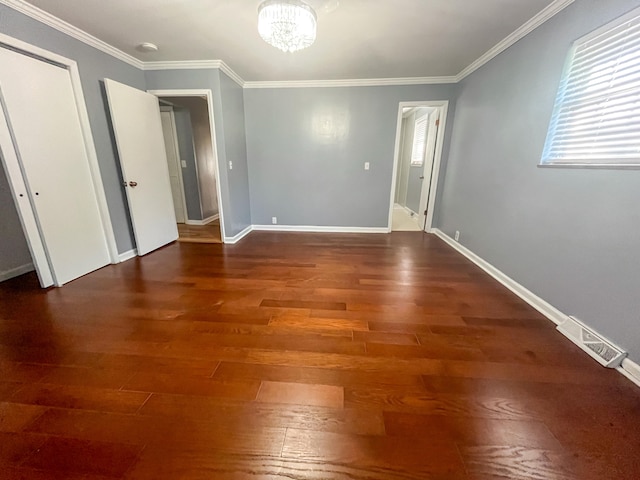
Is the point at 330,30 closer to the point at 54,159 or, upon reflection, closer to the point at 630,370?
the point at 54,159

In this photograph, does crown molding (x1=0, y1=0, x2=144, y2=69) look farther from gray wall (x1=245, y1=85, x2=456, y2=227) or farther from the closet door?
gray wall (x1=245, y1=85, x2=456, y2=227)

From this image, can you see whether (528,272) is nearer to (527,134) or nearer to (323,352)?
(527,134)

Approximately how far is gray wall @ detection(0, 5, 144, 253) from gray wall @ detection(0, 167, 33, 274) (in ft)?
2.58

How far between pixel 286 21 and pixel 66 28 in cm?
221

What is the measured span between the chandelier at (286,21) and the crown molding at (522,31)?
191cm

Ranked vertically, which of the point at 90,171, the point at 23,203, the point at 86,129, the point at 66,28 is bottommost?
the point at 23,203

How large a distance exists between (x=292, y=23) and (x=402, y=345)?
2467 millimetres

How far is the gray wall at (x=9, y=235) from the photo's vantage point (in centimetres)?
249

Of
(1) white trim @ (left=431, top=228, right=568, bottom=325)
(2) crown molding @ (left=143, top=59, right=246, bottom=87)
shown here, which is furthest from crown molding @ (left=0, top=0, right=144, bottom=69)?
(1) white trim @ (left=431, top=228, right=568, bottom=325)

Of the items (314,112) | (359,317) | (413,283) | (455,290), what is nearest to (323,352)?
(359,317)

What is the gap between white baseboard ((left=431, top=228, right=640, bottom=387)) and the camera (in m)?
1.42

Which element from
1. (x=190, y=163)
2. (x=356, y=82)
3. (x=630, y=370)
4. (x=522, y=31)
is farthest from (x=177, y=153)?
(x=630, y=370)

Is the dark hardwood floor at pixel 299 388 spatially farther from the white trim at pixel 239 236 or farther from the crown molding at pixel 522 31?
the crown molding at pixel 522 31

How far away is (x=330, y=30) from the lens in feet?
7.87
